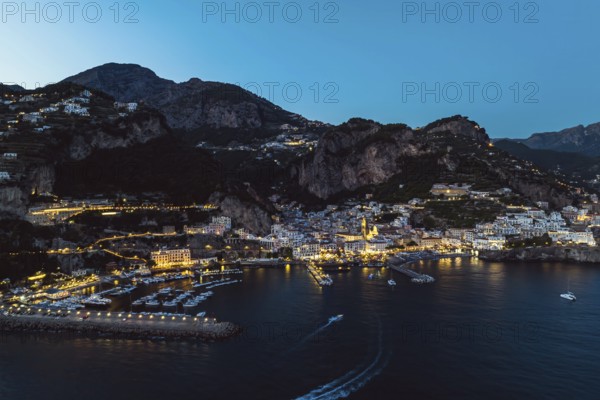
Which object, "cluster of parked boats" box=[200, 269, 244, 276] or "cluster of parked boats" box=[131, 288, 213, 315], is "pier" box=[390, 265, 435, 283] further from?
"cluster of parked boats" box=[131, 288, 213, 315]

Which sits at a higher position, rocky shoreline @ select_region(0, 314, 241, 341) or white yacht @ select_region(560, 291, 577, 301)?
white yacht @ select_region(560, 291, 577, 301)

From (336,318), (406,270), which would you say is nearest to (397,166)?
(406,270)

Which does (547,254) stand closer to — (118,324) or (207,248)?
(207,248)

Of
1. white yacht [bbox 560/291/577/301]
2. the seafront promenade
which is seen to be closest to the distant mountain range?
the seafront promenade

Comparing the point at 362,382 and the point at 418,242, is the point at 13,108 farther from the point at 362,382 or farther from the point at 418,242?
the point at 362,382

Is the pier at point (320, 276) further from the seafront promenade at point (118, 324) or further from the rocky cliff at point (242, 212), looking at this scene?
the rocky cliff at point (242, 212)

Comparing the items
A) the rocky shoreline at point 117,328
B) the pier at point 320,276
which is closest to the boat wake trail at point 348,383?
the rocky shoreline at point 117,328
